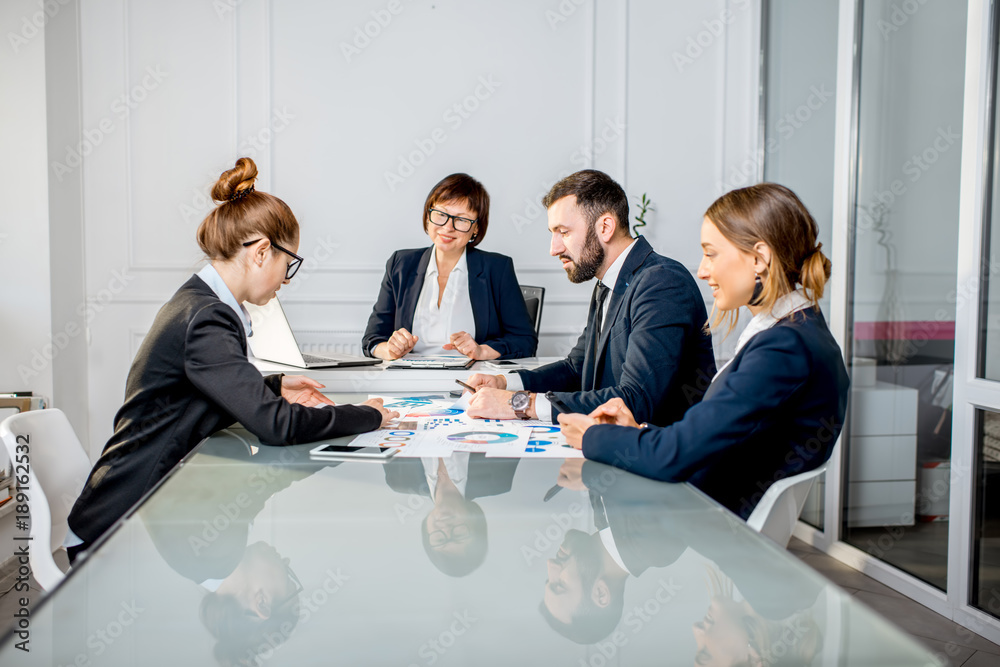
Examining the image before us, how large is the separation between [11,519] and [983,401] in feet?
12.4

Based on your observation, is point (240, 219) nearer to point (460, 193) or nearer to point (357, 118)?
point (460, 193)

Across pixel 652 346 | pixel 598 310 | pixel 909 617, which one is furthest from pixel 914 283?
pixel 652 346

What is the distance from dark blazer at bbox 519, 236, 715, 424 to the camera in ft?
6.21

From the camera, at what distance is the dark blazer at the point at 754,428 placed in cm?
131

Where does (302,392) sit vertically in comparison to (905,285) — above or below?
below

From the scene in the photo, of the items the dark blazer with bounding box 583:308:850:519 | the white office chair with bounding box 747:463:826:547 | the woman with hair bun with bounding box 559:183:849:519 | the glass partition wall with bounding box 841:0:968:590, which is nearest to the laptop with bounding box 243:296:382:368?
the woman with hair bun with bounding box 559:183:849:519

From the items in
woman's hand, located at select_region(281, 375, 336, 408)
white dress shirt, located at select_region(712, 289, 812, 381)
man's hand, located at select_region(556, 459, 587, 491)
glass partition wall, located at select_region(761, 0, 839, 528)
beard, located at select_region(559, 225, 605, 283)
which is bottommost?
man's hand, located at select_region(556, 459, 587, 491)

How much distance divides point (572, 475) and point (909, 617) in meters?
2.04

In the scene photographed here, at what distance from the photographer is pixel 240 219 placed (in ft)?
5.76

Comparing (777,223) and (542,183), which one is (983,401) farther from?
(542,183)

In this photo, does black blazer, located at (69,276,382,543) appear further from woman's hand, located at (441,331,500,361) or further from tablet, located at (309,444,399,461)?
woman's hand, located at (441,331,500,361)

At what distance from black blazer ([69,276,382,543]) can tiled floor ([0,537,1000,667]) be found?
977 millimetres

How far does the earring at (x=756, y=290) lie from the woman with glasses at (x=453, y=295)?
1.87m

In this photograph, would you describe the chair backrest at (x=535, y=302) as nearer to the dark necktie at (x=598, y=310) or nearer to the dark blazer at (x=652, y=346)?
the dark necktie at (x=598, y=310)
